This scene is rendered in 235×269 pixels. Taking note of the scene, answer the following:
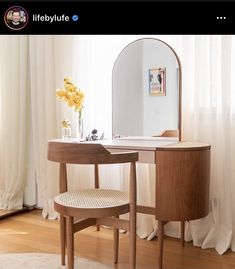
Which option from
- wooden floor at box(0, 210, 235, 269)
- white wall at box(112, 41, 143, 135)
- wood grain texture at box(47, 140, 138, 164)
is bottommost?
wooden floor at box(0, 210, 235, 269)

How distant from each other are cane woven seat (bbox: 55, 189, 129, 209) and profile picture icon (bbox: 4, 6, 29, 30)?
1169 millimetres

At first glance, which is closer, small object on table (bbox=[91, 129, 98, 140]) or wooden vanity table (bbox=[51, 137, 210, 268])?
wooden vanity table (bbox=[51, 137, 210, 268])

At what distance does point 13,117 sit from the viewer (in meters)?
3.11

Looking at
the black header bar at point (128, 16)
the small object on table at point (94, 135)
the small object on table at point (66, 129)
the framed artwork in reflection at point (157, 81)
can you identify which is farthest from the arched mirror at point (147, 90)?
the black header bar at point (128, 16)

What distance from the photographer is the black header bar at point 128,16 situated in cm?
59

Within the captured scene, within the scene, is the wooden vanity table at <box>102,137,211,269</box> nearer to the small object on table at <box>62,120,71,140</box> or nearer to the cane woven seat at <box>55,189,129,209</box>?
the cane woven seat at <box>55,189,129,209</box>

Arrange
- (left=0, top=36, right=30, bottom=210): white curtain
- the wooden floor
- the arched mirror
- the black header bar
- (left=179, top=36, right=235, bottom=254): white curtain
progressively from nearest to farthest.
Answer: the black header bar → the wooden floor → (left=179, top=36, right=235, bottom=254): white curtain → the arched mirror → (left=0, top=36, right=30, bottom=210): white curtain

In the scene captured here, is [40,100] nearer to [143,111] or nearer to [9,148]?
[9,148]

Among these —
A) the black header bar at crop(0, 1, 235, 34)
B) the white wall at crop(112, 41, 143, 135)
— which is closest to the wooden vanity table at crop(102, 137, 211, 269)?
the white wall at crop(112, 41, 143, 135)

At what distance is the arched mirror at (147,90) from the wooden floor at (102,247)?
0.75 metres

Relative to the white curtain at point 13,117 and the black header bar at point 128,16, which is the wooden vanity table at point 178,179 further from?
the white curtain at point 13,117

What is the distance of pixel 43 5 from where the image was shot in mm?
613

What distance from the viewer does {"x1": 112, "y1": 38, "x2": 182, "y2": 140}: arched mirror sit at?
230 cm

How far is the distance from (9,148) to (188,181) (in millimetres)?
1848
